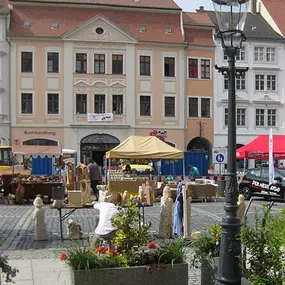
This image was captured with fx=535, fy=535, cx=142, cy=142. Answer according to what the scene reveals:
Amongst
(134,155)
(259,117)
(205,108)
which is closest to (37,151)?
(134,155)

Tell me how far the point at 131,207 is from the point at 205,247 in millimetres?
1076

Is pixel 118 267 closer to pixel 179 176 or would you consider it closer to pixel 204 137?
pixel 179 176

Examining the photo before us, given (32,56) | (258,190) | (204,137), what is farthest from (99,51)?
(258,190)

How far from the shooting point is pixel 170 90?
42438 mm

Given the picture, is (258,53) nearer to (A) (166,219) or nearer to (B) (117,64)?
(B) (117,64)

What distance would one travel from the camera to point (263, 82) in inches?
1746

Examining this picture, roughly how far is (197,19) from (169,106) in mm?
7996

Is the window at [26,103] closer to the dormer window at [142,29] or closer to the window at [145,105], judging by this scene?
the window at [145,105]

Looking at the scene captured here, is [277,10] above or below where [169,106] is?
above

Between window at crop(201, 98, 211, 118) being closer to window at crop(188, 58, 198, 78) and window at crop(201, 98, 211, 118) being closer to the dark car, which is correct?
window at crop(188, 58, 198, 78)

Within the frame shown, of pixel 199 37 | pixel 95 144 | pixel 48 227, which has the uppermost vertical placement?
pixel 199 37

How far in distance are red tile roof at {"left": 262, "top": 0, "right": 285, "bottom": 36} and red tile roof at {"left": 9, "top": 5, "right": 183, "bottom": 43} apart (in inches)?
375

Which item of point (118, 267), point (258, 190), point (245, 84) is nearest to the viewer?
point (118, 267)

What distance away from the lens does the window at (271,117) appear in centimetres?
4419
